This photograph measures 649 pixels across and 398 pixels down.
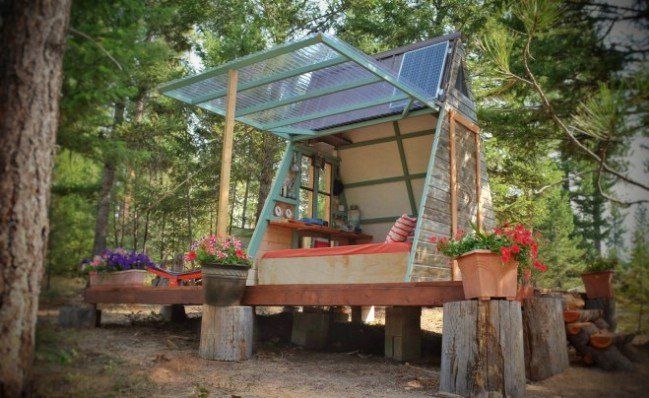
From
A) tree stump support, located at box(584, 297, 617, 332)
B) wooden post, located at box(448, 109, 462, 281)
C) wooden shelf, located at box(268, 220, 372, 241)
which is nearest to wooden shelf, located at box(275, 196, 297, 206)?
wooden shelf, located at box(268, 220, 372, 241)

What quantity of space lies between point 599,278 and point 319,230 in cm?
375

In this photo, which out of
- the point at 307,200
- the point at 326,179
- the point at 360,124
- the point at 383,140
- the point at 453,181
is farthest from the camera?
the point at 326,179

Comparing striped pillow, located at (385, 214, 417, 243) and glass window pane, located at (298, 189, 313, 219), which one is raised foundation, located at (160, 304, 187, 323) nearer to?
glass window pane, located at (298, 189, 313, 219)

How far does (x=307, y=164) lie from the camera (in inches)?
327

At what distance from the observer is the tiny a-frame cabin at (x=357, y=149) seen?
5.47 metres

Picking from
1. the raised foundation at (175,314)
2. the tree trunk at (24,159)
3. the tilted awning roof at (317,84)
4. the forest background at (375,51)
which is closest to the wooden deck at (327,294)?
the raised foundation at (175,314)

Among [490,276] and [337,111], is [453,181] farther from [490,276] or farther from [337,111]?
[490,276]

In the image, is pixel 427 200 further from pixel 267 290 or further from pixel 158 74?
pixel 158 74

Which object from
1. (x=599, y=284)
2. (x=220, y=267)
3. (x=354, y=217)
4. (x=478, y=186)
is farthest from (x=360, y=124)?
(x=599, y=284)

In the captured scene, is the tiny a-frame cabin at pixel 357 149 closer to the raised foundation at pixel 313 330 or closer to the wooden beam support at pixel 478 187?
the wooden beam support at pixel 478 187

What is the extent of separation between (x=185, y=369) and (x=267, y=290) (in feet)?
4.21

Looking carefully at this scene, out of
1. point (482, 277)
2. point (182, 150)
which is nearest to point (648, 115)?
point (482, 277)

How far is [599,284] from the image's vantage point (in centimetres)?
649

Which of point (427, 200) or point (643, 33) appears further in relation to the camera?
point (427, 200)
